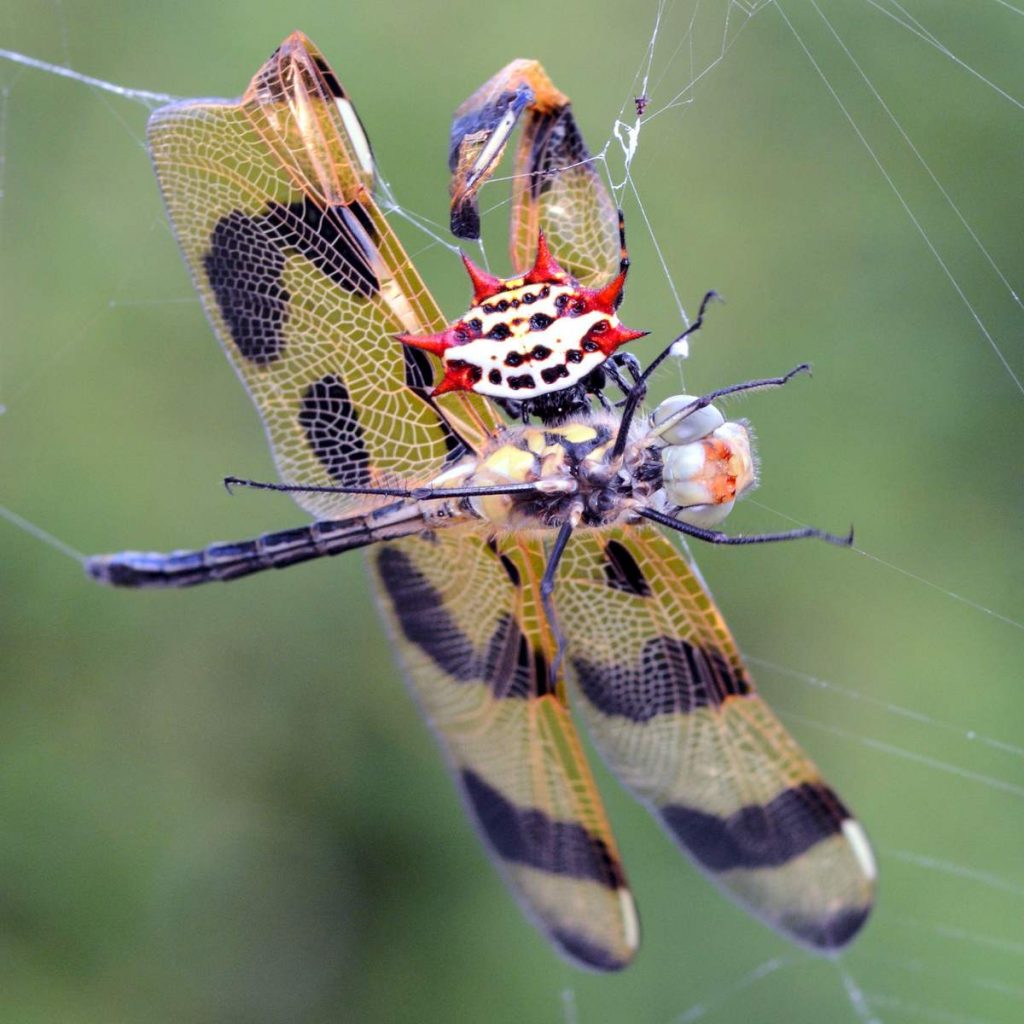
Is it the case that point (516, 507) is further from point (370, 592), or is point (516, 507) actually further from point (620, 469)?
point (370, 592)

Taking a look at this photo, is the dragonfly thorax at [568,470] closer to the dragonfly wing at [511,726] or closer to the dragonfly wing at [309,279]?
the dragonfly wing at [309,279]

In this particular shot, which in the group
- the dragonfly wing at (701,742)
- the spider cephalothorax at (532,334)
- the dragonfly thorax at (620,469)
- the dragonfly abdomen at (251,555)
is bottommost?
the dragonfly wing at (701,742)

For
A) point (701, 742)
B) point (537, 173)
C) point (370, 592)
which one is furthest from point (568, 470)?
point (370, 592)

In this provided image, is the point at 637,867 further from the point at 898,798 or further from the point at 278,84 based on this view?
the point at 278,84

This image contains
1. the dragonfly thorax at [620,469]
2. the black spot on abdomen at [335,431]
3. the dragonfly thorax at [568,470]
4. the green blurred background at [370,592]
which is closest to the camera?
the dragonfly thorax at [620,469]

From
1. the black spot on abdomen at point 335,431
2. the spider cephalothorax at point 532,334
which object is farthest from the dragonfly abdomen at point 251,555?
the spider cephalothorax at point 532,334

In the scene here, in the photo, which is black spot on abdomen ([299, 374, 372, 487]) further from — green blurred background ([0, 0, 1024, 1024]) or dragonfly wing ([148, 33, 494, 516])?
green blurred background ([0, 0, 1024, 1024])

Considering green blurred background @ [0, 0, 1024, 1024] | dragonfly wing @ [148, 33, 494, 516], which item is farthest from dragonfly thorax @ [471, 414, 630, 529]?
green blurred background @ [0, 0, 1024, 1024]

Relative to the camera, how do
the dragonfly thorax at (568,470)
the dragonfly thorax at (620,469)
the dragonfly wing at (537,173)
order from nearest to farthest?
the dragonfly wing at (537,173)
the dragonfly thorax at (620,469)
the dragonfly thorax at (568,470)
